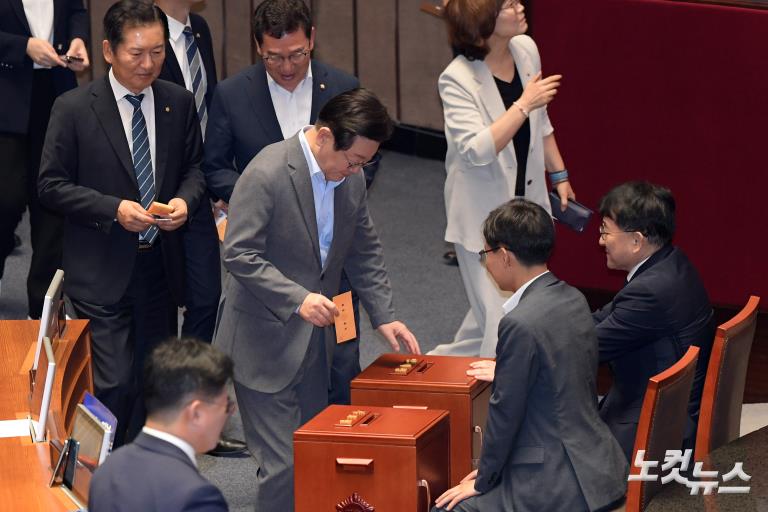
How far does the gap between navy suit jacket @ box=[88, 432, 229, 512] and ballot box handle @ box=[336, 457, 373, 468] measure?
1258 mm

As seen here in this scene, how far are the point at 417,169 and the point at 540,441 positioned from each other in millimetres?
6024

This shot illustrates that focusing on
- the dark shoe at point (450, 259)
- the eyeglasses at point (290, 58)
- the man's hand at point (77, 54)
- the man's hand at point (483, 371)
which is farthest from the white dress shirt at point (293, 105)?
the dark shoe at point (450, 259)

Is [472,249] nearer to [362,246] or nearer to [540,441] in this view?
[362,246]

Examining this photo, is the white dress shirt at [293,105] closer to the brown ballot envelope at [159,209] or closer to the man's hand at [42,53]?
the brown ballot envelope at [159,209]

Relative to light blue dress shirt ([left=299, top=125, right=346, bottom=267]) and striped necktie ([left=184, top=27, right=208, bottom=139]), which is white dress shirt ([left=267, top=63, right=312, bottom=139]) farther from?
light blue dress shirt ([left=299, top=125, right=346, bottom=267])

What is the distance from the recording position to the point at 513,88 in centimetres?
575

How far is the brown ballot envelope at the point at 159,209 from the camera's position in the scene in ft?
16.1

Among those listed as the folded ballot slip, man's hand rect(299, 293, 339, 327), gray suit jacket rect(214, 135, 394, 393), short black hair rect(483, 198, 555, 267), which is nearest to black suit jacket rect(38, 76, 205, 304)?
gray suit jacket rect(214, 135, 394, 393)

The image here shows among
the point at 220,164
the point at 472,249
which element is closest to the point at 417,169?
the point at 472,249

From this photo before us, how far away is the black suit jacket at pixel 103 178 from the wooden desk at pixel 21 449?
0.86ft

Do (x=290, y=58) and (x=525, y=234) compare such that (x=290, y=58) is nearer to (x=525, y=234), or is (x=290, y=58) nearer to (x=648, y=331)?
(x=525, y=234)

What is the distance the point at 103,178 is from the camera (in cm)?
503

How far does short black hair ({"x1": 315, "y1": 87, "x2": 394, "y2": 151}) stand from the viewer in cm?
432

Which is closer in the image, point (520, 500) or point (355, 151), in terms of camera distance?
point (520, 500)
